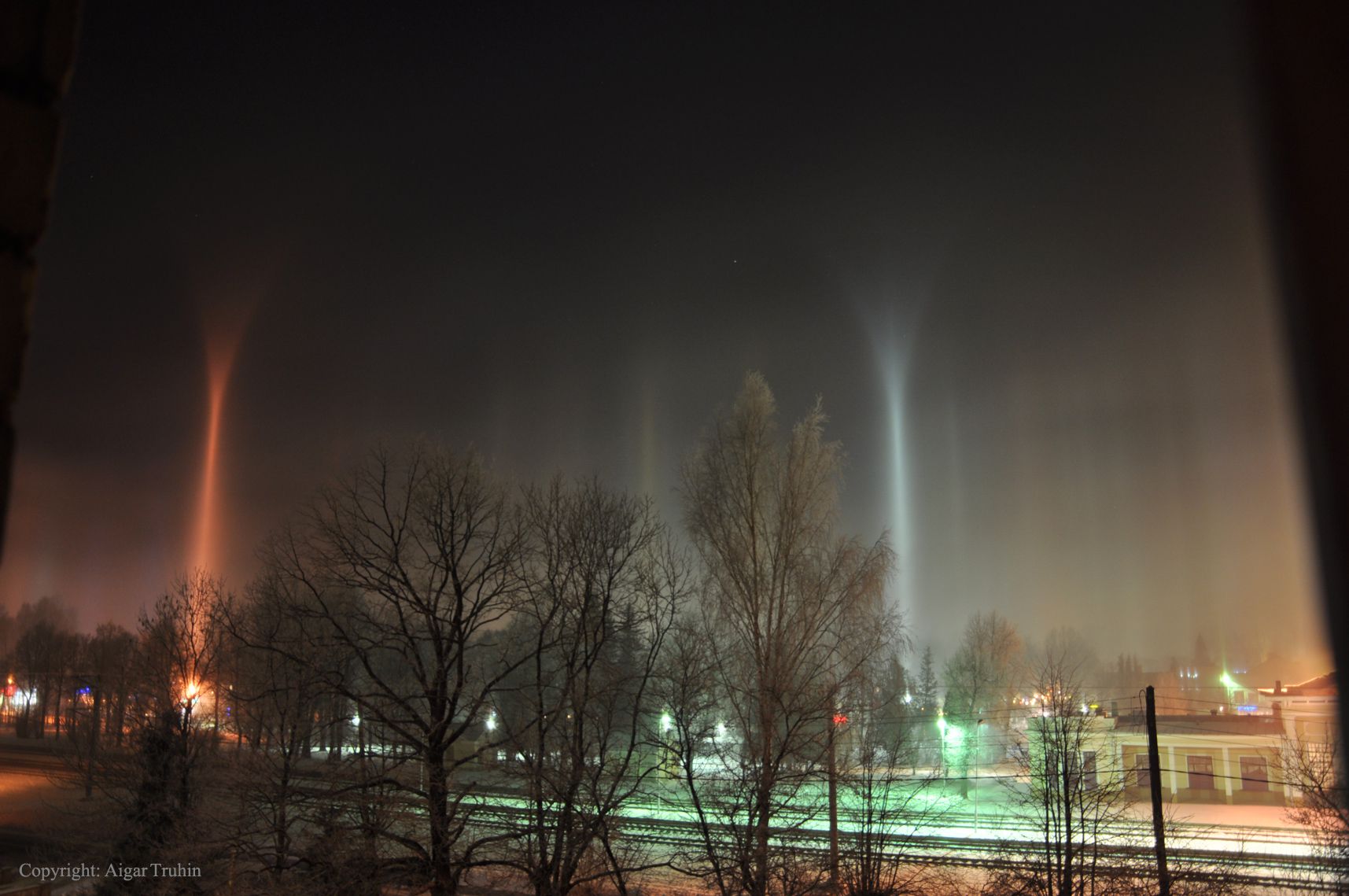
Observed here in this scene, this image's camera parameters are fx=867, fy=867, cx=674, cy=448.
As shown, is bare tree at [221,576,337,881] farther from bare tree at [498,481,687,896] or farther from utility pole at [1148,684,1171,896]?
utility pole at [1148,684,1171,896]

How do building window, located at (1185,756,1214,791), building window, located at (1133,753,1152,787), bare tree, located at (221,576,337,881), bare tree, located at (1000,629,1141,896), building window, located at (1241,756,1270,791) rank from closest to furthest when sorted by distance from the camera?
bare tree, located at (221,576,337,881) < bare tree, located at (1000,629,1141,896) < building window, located at (1241,756,1270,791) < building window, located at (1133,753,1152,787) < building window, located at (1185,756,1214,791)

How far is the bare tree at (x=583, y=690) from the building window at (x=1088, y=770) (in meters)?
10.7

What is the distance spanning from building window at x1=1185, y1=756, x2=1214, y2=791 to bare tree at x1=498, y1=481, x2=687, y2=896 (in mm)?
17650

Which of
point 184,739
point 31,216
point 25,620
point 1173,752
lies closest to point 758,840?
point 184,739

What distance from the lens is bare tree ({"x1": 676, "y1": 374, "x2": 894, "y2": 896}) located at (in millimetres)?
19016

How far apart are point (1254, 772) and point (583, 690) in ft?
63.8

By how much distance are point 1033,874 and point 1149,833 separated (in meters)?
4.38

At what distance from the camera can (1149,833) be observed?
2112 centimetres

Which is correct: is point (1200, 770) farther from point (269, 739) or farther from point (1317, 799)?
point (269, 739)

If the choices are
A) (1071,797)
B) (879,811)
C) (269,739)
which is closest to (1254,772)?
(1071,797)

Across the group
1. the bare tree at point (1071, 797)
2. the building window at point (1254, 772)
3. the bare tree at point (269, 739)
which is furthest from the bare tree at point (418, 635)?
the building window at point (1254, 772)

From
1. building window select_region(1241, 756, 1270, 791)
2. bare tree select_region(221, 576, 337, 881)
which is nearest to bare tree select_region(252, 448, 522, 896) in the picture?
bare tree select_region(221, 576, 337, 881)

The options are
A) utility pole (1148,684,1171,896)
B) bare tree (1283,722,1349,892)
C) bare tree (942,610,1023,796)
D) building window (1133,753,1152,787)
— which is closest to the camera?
bare tree (1283,722,1349,892)

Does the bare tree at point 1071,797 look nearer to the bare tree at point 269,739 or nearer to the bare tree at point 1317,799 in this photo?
the bare tree at point 1317,799
